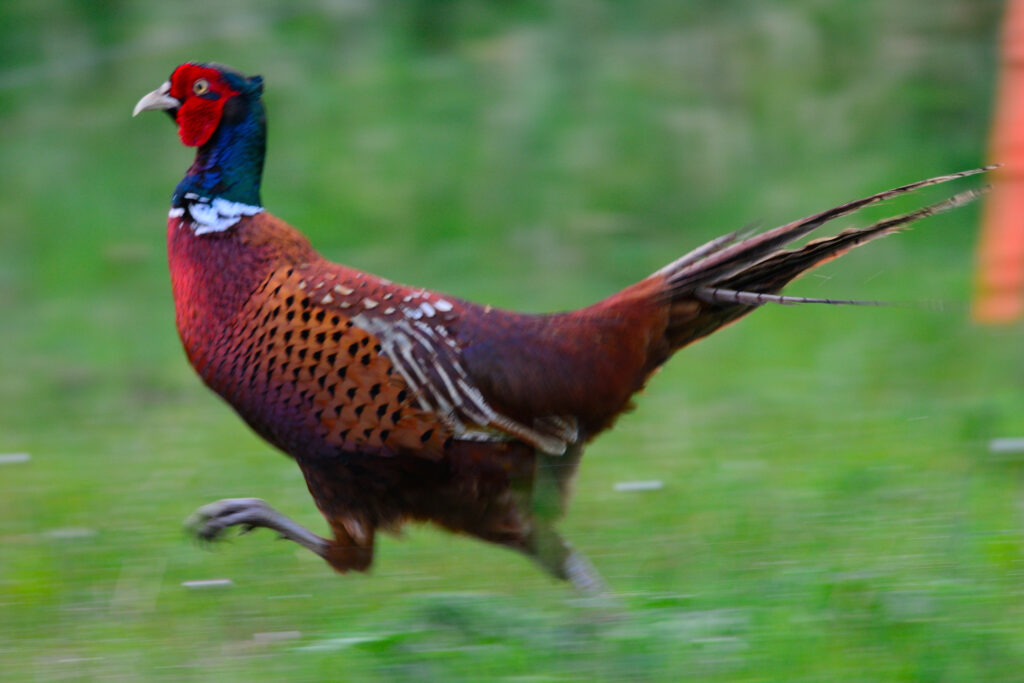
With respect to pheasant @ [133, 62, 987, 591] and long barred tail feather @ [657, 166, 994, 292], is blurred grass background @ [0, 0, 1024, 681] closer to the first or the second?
pheasant @ [133, 62, 987, 591]

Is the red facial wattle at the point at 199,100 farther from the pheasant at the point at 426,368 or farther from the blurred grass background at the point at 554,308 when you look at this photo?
the blurred grass background at the point at 554,308

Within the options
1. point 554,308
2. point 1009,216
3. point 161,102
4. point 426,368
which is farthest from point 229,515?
point 1009,216

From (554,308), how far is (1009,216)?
1.88 metres

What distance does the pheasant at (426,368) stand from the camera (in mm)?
3264

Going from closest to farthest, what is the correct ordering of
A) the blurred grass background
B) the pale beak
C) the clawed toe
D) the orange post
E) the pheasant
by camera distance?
the blurred grass background, the pheasant, the clawed toe, the pale beak, the orange post

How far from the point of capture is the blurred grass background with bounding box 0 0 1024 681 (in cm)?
310

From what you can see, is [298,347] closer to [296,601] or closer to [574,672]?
[296,601]

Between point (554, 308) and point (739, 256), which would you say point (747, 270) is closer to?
point (739, 256)

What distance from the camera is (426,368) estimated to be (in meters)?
3.29

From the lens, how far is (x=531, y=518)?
3.41 metres

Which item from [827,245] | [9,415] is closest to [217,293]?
[827,245]

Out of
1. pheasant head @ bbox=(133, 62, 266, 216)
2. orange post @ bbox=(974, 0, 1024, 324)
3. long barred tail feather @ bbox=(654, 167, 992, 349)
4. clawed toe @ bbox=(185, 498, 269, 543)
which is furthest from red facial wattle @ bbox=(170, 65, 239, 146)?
orange post @ bbox=(974, 0, 1024, 324)

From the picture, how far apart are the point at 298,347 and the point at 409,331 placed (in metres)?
0.28

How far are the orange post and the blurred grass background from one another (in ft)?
0.58
